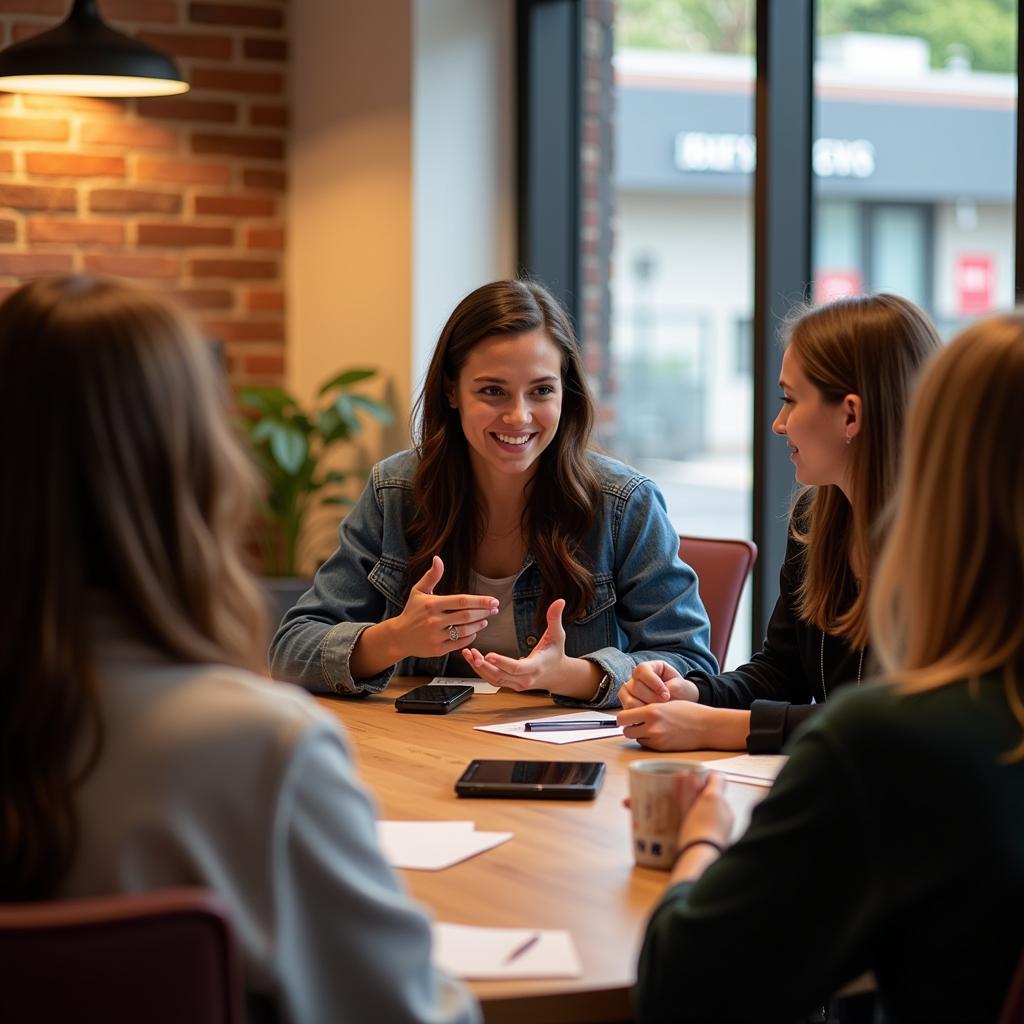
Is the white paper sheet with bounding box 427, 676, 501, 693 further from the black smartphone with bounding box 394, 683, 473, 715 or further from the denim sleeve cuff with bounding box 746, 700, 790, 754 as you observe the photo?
the denim sleeve cuff with bounding box 746, 700, 790, 754

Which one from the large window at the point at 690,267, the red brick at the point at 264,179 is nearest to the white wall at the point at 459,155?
the red brick at the point at 264,179

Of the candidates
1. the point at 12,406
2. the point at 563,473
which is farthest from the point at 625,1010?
the point at 563,473

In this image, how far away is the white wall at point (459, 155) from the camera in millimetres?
4125

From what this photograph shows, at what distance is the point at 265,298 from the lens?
4703 mm

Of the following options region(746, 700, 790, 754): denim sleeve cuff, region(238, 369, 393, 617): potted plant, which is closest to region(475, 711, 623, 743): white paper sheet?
region(746, 700, 790, 754): denim sleeve cuff

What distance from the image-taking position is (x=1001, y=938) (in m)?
1.09

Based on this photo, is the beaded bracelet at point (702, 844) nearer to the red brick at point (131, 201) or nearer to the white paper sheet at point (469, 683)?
the white paper sheet at point (469, 683)

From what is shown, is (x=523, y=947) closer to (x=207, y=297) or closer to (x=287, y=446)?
(x=287, y=446)

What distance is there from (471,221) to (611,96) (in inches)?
26.1

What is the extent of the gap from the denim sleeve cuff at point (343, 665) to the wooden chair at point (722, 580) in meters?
0.66

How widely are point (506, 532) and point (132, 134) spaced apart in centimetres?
247

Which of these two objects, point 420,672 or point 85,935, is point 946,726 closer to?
point 85,935

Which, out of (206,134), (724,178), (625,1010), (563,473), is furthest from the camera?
(724,178)

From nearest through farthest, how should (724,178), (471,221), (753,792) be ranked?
(753,792) < (471,221) < (724,178)
